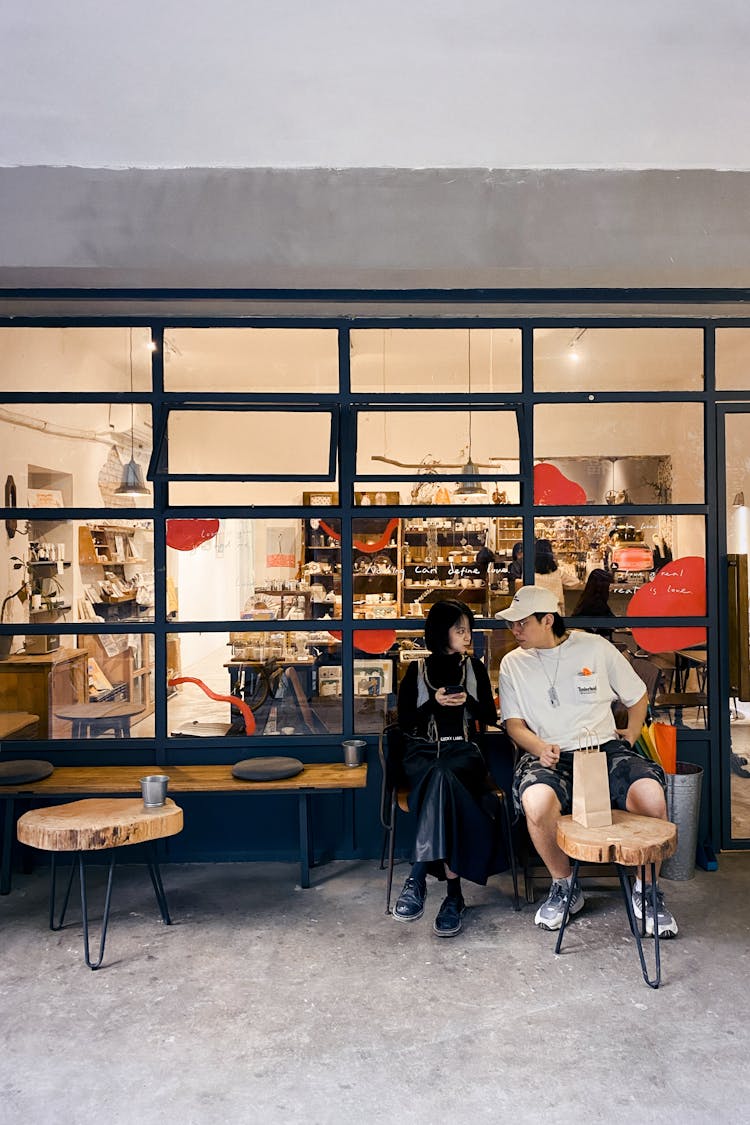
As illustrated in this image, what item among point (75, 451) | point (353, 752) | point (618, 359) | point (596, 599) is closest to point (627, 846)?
point (353, 752)

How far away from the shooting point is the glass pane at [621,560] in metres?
4.52

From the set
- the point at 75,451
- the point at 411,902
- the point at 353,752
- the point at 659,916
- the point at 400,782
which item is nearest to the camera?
the point at 659,916

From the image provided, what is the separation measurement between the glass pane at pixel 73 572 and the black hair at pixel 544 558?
1.95 m

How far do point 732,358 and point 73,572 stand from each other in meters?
3.52

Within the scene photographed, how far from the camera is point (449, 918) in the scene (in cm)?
361

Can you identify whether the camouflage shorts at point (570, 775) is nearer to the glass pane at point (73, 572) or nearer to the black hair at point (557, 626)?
the black hair at point (557, 626)

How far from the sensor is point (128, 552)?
449cm

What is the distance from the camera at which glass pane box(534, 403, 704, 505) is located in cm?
450

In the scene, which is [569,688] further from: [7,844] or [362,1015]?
[7,844]

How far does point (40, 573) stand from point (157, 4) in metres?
2.74

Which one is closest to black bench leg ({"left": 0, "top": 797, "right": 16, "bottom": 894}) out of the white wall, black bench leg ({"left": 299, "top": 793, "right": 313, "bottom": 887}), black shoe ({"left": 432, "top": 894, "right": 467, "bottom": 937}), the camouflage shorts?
black bench leg ({"left": 299, "top": 793, "right": 313, "bottom": 887})

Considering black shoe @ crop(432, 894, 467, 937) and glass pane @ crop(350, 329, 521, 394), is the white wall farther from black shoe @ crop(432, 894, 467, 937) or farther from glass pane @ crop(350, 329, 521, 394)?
black shoe @ crop(432, 894, 467, 937)

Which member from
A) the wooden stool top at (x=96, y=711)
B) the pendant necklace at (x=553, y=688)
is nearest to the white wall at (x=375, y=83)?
the pendant necklace at (x=553, y=688)

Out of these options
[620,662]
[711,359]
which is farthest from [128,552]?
[711,359]
